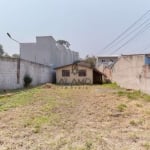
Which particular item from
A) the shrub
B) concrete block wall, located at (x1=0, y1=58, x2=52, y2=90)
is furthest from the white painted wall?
the shrub

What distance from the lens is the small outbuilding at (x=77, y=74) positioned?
3189 cm

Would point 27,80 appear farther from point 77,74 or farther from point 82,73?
point 82,73

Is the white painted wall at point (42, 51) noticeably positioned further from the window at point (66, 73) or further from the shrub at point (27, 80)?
the shrub at point (27, 80)

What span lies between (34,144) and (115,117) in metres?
3.88

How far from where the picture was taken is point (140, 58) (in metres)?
17.4

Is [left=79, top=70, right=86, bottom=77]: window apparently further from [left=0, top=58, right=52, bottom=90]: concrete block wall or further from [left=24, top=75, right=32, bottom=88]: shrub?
[left=24, top=75, right=32, bottom=88]: shrub

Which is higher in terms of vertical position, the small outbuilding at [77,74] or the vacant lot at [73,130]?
the small outbuilding at [77,74]

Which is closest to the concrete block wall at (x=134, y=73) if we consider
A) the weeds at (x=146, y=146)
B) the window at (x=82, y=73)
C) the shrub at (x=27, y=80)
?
the window at (x=82, y=73)

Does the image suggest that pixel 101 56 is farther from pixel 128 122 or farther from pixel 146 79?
pixel 128 122

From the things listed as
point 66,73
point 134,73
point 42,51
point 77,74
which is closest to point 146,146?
point 134,73

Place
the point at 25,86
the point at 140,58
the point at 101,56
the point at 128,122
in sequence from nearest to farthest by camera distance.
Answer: the point at 128,122 < the point at 140,58 < the point at 25,86 < the point at 101,56

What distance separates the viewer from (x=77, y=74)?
106 ft

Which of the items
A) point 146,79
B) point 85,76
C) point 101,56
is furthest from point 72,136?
point 101,56

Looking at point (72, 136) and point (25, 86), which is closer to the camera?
point (72, 136)
